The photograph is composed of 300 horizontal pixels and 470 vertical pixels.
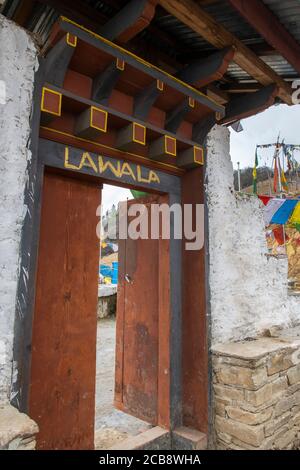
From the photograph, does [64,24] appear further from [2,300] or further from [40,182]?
[2,300]

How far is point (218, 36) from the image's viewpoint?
262cm

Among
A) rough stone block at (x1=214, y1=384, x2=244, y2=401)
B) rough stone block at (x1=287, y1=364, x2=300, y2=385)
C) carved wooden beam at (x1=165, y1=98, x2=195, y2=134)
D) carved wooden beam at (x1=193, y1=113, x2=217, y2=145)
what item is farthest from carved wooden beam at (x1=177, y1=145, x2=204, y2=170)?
rough stone block at (x1=287, y1=364, x2=300, y2=385)

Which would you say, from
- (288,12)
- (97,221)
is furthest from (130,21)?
(97,221)

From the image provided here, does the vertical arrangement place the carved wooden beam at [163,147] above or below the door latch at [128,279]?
above

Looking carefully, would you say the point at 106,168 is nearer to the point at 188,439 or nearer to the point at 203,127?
the point at 203,127

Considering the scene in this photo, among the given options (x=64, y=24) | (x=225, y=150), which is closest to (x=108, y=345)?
(x=225, y=150)

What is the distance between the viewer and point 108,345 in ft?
21.9

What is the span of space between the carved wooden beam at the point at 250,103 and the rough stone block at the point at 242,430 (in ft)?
9.93

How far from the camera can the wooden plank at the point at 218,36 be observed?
2342 mm

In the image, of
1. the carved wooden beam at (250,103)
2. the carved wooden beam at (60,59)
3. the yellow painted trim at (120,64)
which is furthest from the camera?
the carved wooden beam at (250,103)

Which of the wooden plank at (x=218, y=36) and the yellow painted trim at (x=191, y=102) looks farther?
the yellow painted trim at (x=191, y=102)

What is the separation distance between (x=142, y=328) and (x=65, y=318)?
1152 millimetres

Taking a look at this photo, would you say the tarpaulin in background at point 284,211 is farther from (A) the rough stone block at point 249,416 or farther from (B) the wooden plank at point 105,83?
(B) the wooden plank at point 105,83

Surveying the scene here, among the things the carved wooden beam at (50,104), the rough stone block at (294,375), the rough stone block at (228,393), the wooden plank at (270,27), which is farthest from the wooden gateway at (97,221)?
the rough stone block at (294,375)
